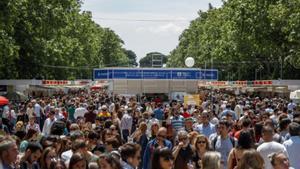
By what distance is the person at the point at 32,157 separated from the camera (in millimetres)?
9039

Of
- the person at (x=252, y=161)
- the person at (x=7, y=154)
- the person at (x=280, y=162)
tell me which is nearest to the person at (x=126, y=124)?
the person at (x=7, y=154)

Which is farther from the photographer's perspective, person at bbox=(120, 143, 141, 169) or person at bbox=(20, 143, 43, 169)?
person at bbox=(20, 143, 43, 169)

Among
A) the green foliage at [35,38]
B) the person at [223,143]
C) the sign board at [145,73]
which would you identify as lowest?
the person at [223,143]

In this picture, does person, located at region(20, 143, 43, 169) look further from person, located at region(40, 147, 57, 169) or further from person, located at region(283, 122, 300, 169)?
person, located at region(283, 122, 300, 169)

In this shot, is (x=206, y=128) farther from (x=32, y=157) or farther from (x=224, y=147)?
(x=32, y=157)

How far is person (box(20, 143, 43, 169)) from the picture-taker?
9.04 meters

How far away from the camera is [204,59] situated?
104875 millimetres

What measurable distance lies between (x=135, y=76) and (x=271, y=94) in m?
31.1

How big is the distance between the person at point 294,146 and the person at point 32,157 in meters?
3.81

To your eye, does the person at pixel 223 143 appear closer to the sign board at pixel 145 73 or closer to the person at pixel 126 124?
the person at pixel 126 124

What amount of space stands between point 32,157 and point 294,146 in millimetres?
3991

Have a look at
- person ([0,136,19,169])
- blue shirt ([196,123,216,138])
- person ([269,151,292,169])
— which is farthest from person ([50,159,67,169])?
blue shirt ([196,123,216,138])

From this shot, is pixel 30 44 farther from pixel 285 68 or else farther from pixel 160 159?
pixel 160 159

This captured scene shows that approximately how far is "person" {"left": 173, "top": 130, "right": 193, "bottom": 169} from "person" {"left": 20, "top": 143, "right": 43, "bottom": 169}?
2.07 m
